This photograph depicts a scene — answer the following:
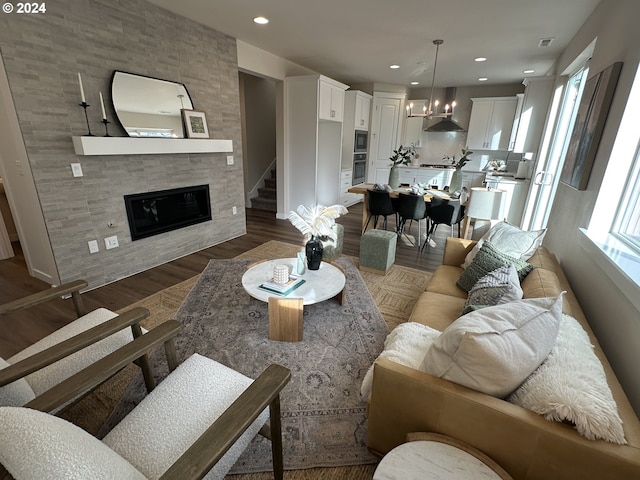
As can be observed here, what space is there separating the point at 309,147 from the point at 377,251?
2728mm

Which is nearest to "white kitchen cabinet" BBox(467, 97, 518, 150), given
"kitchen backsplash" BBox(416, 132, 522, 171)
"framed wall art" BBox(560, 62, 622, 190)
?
"kitchen backsplash" BBox(416, 132, 522, 171)

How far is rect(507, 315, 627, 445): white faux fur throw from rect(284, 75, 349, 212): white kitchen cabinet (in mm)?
4645

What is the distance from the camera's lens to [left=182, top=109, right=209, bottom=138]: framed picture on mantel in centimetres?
347

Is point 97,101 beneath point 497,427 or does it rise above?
above

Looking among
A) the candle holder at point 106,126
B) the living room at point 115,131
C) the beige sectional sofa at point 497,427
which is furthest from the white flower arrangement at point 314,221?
the candle holder at point 106,126

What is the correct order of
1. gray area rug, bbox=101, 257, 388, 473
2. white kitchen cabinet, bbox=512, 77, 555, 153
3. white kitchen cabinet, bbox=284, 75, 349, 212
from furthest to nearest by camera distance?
white kitchen cabinet, bbox=284, 75, 349, 212, white kitchen cabinet, bbox=512, 77, 555, 153, gray area rug, bbox=101, 257, 388, 473

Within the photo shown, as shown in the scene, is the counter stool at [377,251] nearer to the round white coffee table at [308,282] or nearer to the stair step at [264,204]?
the round white coffee table at [308,282]

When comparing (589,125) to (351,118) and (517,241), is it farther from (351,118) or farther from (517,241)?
(351,118)

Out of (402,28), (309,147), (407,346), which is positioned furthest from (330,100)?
(407,346)

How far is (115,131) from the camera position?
2895mm

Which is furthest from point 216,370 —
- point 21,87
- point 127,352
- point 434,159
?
point 434,159

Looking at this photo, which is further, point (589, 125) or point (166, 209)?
point (166, 209)

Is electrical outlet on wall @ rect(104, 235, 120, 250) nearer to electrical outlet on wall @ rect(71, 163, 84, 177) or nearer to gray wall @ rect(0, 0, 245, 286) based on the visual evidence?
gray wall @ rect(0, 0, 245, 286)

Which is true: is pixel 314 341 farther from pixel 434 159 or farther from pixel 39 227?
pixel 434 159
